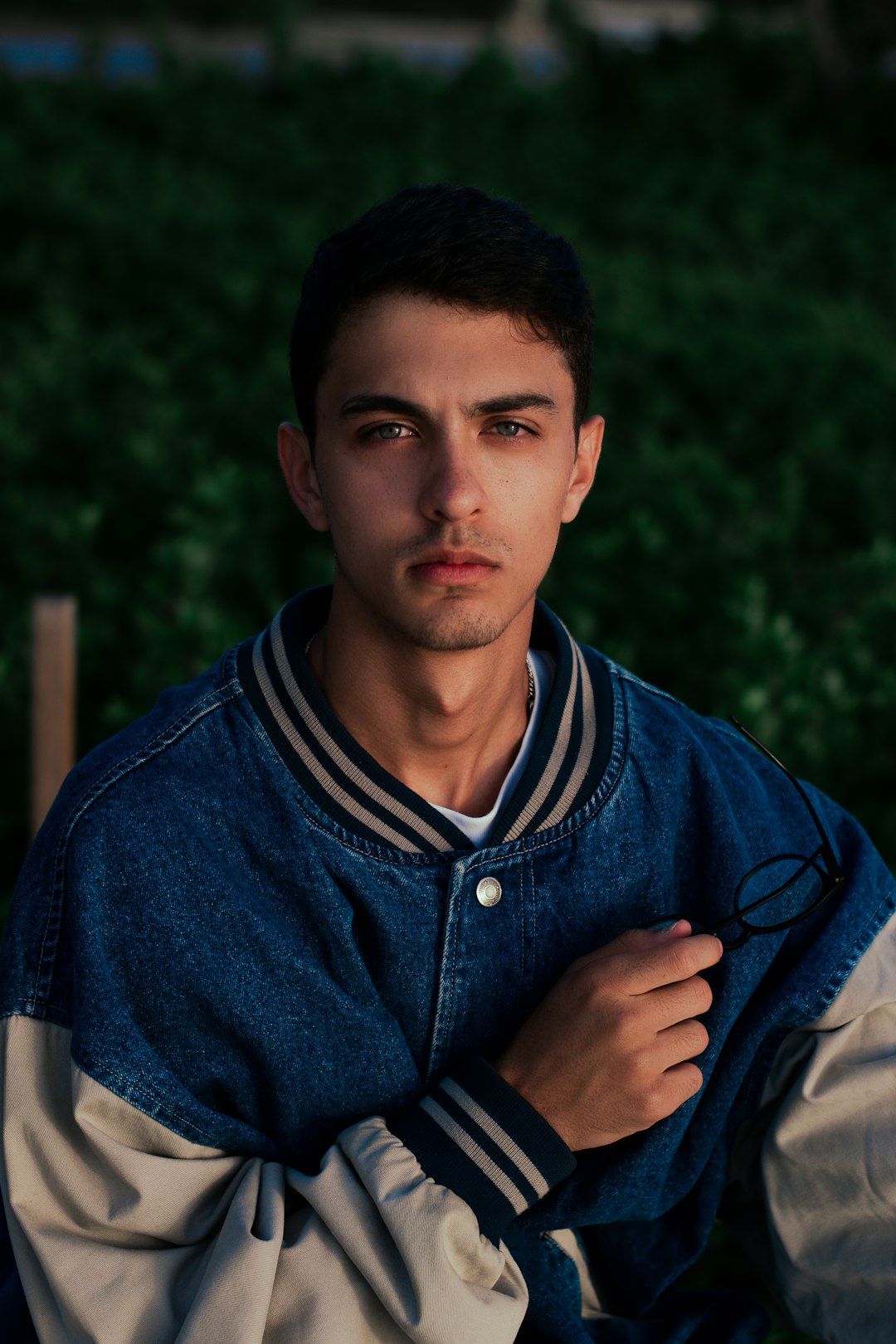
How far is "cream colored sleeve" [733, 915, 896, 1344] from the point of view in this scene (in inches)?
84.2

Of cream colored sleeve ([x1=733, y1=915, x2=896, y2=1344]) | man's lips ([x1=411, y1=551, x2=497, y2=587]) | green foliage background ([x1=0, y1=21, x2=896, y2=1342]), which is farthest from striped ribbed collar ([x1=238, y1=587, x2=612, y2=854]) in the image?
green foliage background ([x1=0, y1=21, x2=896, y2=1342])

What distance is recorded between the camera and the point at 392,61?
18.0 meters

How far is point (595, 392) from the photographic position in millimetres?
7633

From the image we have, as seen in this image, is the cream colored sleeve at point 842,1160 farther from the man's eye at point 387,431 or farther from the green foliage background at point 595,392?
the green foliage background at point 595,392

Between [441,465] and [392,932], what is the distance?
72 cm

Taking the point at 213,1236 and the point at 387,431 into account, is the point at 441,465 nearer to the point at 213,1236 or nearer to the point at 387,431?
the point at 387,431

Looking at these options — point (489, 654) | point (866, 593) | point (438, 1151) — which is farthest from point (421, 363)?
point (866, 593)

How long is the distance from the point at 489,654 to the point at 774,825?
0.58m

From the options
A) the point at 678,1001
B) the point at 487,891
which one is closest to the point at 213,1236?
the point at 487,891

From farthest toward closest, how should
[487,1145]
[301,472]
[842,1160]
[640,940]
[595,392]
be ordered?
[595,392] < [301,472] < [842,1160] < [640,940] < [487,1145]

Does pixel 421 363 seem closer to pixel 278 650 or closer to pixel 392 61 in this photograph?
pixel 278 650

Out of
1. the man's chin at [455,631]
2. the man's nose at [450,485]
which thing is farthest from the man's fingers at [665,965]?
the man's nose at [450,485]

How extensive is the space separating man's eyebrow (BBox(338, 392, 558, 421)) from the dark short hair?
0.13m

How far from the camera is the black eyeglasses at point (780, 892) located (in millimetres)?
2127
